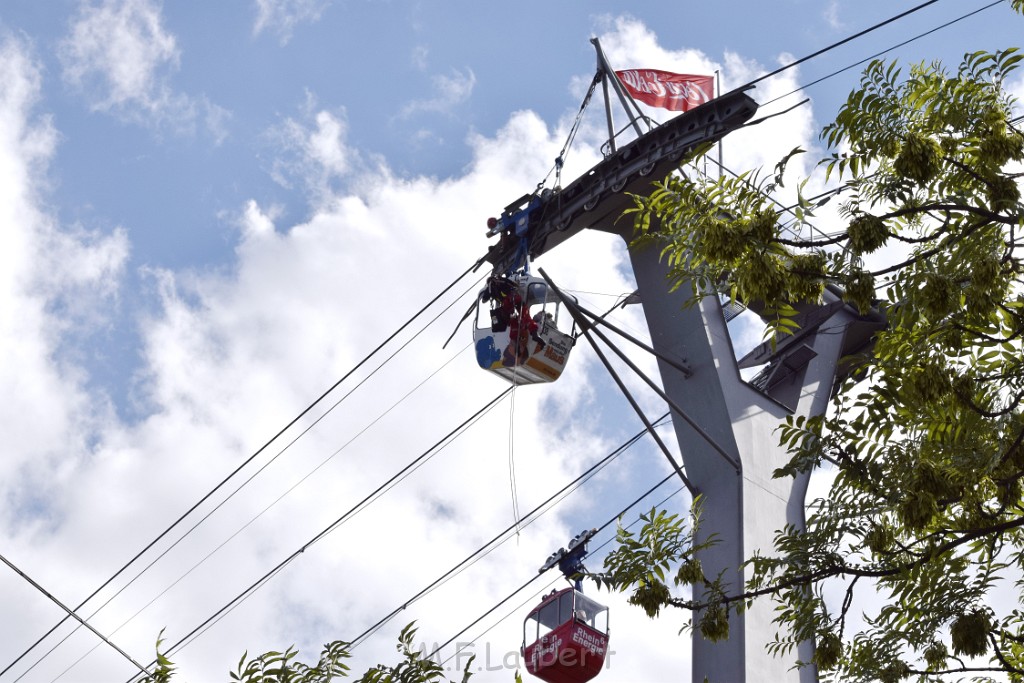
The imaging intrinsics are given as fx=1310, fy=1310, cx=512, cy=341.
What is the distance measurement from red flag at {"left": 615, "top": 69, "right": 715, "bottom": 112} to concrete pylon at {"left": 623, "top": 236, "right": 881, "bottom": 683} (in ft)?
12.7

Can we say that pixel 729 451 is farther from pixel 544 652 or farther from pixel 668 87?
pixel 668 87

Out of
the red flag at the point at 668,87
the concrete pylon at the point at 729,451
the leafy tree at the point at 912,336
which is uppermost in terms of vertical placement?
the red flag at the point at 668,87

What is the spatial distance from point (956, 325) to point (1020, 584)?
2.27m

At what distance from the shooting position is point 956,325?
764 cm

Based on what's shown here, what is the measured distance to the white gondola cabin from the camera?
1812 centimetres

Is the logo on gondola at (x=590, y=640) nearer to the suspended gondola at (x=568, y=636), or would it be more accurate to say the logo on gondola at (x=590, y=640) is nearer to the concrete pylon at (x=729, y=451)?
the suspended gondola at (x=568, y=636)

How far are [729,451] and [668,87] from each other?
7485 mm

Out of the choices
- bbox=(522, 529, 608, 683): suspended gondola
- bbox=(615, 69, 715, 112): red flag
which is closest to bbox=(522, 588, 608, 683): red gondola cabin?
bbox=(522, 529, 608, 683): suspended gondola

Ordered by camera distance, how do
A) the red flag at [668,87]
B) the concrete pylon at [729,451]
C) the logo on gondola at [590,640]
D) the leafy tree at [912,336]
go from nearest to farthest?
the leafy tree at [912,336] < the concrete pylon at [729,451] < the red flag at [668,87] < the logo on gondola at [590,640]

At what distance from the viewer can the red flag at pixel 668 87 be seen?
2106cm

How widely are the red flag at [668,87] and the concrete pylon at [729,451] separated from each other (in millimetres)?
3869

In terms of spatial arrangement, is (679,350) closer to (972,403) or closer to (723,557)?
(723,557)

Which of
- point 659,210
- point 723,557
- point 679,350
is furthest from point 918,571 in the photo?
point 679,350

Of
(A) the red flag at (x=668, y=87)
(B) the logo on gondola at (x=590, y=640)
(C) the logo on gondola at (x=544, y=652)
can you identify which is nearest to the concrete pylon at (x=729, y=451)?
(A) the red flag at (x=668, y=87)
